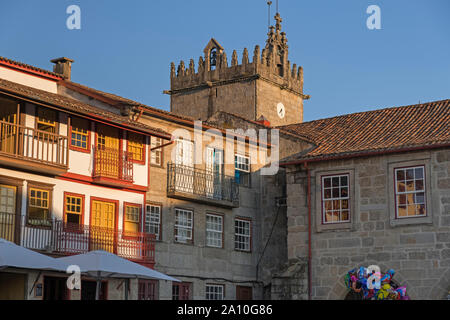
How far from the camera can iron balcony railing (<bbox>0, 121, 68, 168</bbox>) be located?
2203 centimetres

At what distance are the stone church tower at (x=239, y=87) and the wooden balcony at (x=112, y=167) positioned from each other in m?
24.8

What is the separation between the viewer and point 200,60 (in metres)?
52.9

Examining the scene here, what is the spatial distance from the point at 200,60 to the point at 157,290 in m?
28.7

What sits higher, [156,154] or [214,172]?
[156,154]

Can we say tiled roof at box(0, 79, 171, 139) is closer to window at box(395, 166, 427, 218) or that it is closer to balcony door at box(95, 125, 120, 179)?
balcony door at box(95, 125, 120, 179)

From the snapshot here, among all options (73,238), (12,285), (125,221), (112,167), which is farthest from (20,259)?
(125,221)

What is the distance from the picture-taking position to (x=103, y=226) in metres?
24.6

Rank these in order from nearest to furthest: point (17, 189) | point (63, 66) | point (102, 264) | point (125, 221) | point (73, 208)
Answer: point (102, 264) < point (17, 189) < point (73, 208) < point (125, 221) < point (63, 66)

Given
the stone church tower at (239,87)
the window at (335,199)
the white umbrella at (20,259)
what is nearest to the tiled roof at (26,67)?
the white umbrella at (20,259)

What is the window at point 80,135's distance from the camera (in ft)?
79.0

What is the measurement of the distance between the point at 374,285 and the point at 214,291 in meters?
6.69

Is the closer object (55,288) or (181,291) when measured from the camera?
(55,288)

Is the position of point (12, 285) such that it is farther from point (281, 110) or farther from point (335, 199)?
point (281, 110)
